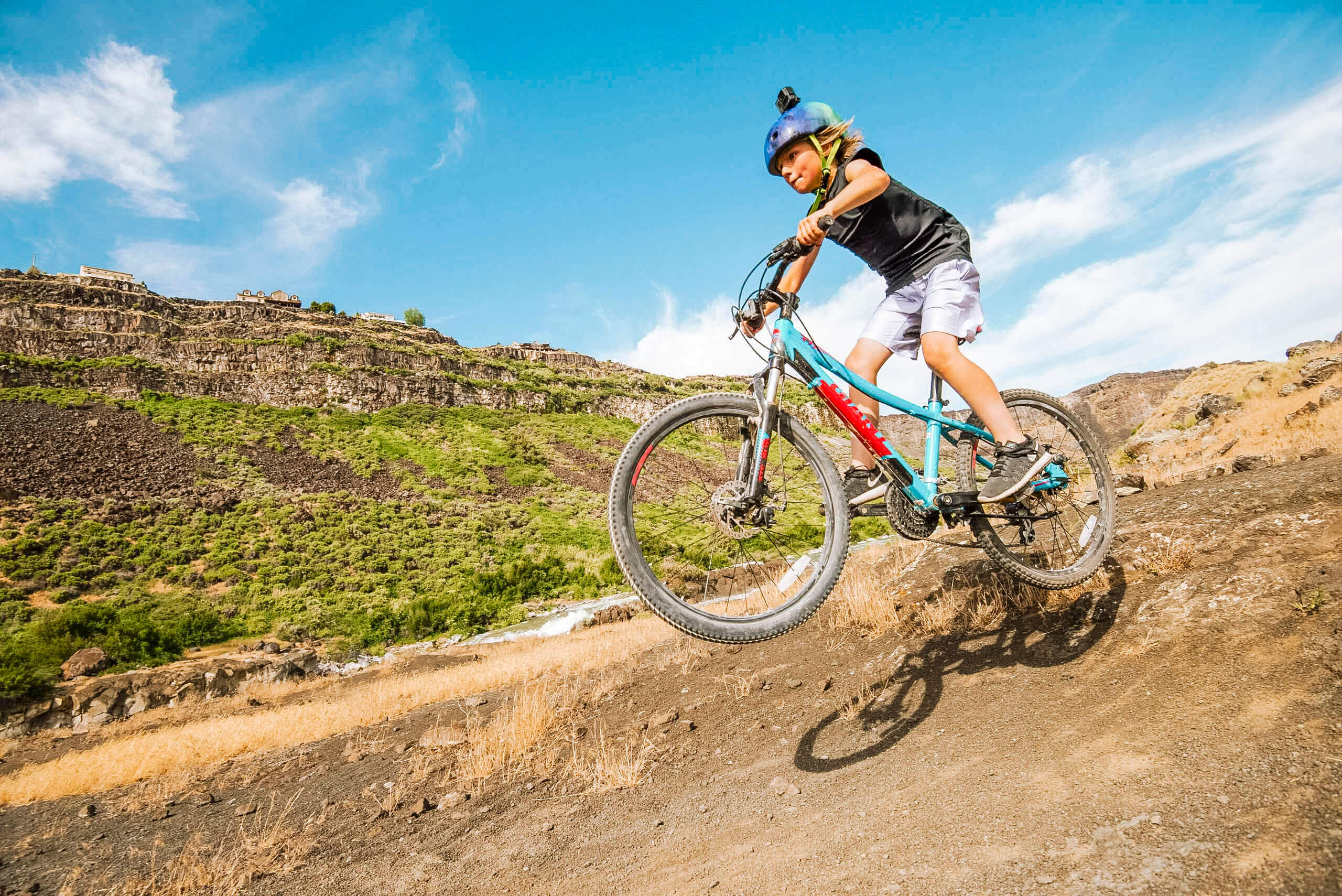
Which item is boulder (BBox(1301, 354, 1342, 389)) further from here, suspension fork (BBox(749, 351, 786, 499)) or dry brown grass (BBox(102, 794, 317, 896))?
dry brown grass (BBox(102, 794, 317, 896))

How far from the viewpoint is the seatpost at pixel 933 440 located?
3.77 m

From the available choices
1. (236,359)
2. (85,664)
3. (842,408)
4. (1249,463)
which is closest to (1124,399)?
(1249,463)

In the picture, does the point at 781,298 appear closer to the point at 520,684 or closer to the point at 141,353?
the point at 520,684

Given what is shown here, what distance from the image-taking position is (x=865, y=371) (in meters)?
4.00

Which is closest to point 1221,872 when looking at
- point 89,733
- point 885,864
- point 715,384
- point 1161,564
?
point 885,864

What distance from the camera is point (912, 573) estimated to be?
24.7 ft

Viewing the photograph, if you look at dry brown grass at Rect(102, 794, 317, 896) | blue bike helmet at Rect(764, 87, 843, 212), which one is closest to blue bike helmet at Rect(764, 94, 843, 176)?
blue bike helmet at Rect(764, 87, 843, 212)

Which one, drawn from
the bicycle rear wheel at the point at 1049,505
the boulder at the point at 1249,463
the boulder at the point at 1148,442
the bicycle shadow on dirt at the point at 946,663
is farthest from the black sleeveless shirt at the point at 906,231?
the boulder at the point at 1148,442

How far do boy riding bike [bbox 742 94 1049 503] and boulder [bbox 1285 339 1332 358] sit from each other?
21748mm

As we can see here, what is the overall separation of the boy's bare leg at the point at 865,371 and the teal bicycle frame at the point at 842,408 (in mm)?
63

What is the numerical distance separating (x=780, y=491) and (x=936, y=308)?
1.60m

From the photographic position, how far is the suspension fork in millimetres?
3266

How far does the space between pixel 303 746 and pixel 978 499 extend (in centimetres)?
1004

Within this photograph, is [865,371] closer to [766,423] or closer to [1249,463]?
[766,423]
